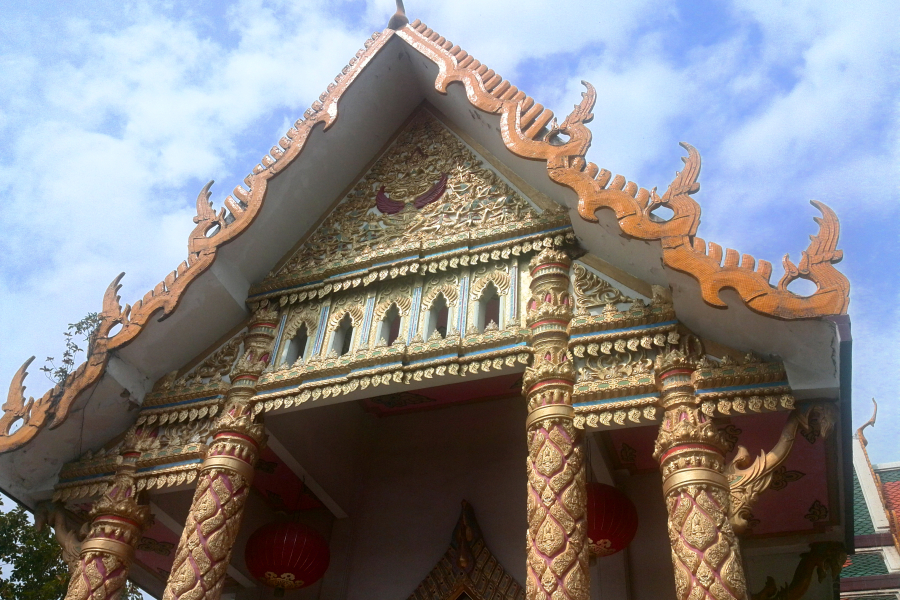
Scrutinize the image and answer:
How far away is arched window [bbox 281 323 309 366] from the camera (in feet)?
20.2

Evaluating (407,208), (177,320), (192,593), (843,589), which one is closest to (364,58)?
(407,208)

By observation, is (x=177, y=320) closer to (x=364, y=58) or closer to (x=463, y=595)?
(x=364, y=58)

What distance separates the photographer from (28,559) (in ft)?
31.4

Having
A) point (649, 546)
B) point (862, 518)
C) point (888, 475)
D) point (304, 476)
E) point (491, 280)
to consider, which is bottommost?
point (649, 546)

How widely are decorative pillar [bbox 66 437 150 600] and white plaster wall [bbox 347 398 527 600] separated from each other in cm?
226

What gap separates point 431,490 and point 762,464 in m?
3.90

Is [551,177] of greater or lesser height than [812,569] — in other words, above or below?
above

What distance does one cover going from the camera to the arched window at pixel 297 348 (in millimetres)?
6164

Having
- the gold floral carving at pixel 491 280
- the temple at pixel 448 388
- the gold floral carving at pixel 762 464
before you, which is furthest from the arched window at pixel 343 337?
the gold floral carving at pixel 762 464

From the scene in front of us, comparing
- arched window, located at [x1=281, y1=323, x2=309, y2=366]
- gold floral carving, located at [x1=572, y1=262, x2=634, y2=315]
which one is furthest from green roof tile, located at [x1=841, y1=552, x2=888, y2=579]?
arched window, located at [x1=281, y1=323, x2=309, y2=366]

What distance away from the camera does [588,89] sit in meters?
5.71

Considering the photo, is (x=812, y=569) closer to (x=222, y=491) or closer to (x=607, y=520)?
(x=607, y=520)

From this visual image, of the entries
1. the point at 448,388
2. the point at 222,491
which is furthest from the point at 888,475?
the point at 222,491

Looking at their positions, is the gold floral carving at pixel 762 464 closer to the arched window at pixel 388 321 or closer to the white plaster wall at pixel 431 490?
the arched window at pixel 388 321
